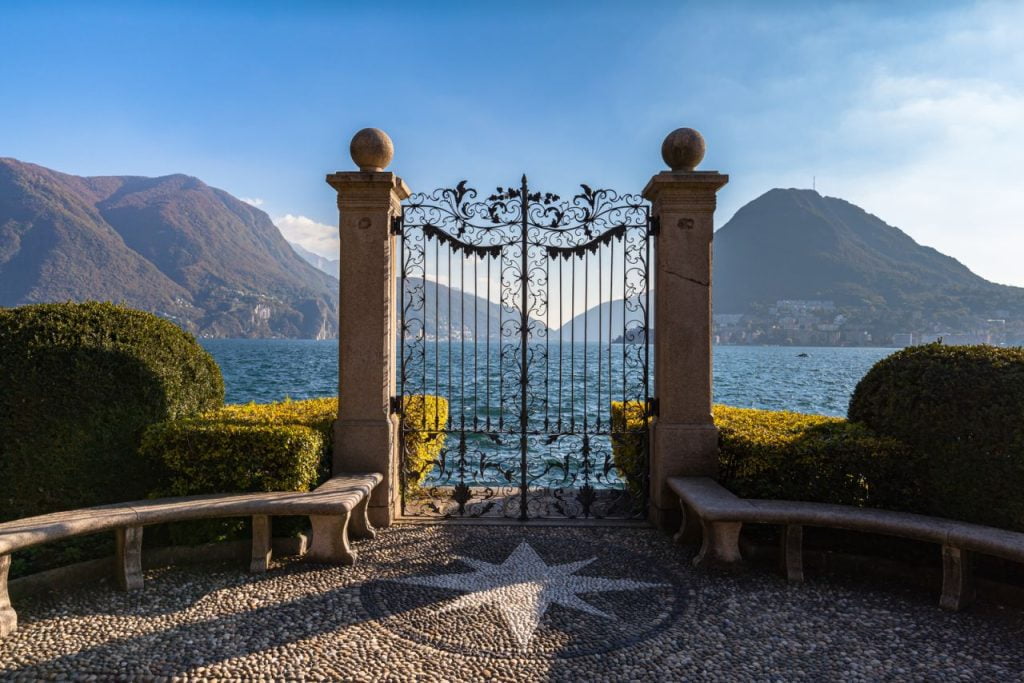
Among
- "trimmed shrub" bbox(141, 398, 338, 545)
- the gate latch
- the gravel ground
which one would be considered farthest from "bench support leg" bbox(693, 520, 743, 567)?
the gate latch

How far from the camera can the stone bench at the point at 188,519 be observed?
400 centimetres

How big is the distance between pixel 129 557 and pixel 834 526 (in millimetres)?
6140

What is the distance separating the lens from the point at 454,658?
11.8 feet

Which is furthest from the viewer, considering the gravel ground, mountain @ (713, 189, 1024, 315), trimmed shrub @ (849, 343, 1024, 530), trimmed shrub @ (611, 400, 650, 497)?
mountain @ (713, 189, 1024, 315)

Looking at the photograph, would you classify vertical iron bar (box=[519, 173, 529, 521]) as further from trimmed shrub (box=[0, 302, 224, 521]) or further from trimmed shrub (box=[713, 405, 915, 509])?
trimmed shrub (box=[0, 302, 224, 521])

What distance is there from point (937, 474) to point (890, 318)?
15057 cm

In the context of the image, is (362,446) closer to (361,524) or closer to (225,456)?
(361,524)

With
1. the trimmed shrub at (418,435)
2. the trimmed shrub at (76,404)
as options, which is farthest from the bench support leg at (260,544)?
the trimmed shrub at (418,435)

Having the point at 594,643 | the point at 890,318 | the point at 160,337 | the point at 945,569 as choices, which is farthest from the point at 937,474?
the point at 890,318

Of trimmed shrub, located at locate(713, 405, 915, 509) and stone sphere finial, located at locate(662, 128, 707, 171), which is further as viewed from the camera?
stone sphere finial, located at locate(662, 128, 707, 171)

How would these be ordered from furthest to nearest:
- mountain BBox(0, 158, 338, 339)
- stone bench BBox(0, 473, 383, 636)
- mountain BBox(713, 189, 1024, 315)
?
mountain BBox(0, 158, 338, 339) → mountain BBox(713, 189, 1024, 315) → stone bench BBox(0, 473, 383, 636)

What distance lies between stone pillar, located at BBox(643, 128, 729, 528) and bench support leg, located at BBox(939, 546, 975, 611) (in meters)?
2.13

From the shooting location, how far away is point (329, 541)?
202 inches

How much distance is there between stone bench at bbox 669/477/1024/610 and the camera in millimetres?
4234
